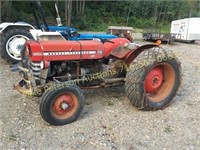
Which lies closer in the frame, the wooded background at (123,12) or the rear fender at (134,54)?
the rear fender at (134,54)

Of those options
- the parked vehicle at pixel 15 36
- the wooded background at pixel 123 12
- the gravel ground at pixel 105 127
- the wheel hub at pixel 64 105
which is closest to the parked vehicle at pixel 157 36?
the wooded background at pixel 123 12

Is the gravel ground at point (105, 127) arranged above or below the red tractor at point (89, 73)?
below

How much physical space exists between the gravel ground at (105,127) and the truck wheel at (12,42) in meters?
2.25

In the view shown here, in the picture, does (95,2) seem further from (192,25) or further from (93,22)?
(192,25)

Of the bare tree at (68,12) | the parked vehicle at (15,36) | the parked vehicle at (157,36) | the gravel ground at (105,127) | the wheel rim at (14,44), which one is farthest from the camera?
the bare tree at (68,12)

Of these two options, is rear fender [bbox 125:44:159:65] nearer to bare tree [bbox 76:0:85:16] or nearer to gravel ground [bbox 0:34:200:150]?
gravel ground [bbox 0:34:200:150]

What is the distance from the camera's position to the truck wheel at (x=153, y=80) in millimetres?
4004

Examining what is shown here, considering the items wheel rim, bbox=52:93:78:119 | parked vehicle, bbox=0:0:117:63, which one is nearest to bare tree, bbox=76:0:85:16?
parked vehicle, bbox=0:0:117:63

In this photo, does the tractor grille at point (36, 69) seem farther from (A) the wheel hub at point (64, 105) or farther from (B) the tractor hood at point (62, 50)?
(A) the wheel hub at point (64, 105)

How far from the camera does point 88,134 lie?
3.48 metres

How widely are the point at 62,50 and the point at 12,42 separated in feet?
12.0

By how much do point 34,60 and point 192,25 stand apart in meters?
13.5

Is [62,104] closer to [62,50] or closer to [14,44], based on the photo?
[62,50]

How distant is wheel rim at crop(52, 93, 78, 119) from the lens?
11.8 feet
